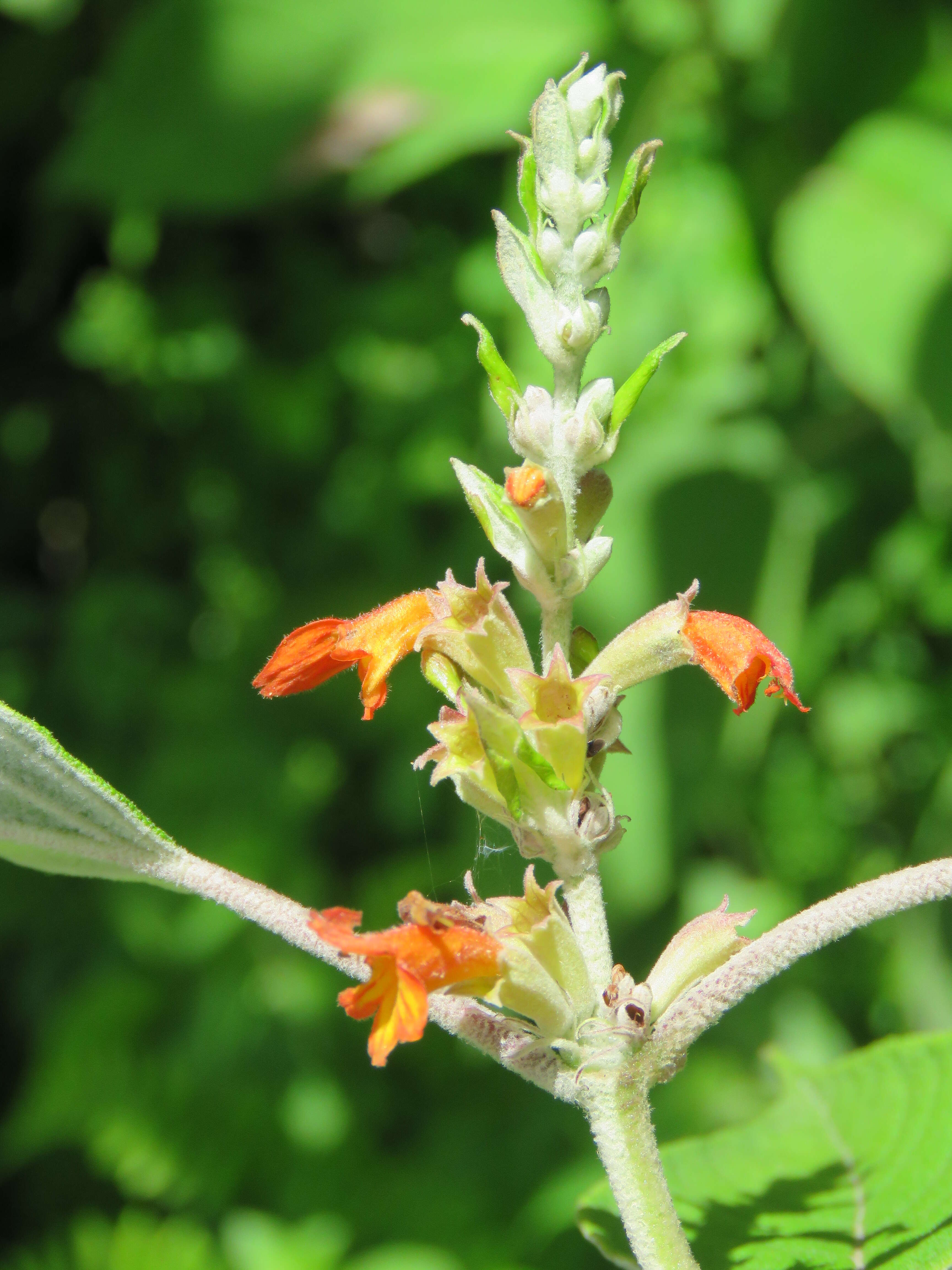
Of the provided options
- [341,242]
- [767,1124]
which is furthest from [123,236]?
[767,1124]

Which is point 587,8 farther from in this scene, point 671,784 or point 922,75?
point 671,784

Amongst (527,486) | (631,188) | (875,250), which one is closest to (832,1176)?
(527,486)

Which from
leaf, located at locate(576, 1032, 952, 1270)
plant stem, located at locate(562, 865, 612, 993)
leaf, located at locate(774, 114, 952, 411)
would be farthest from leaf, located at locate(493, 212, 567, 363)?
leaf, located at locate(774, 114, 952, 411)

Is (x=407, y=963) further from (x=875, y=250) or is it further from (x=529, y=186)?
(x=875, y=250)

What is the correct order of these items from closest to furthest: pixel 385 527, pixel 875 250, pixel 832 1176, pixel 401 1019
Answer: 1. pixel 401 1019
2. pixel 832 1176
3. pixel 875 250
4. pixel 385 527

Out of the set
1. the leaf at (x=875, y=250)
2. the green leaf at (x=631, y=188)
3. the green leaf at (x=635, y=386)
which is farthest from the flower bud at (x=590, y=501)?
the leaf at (x=875, y=250)

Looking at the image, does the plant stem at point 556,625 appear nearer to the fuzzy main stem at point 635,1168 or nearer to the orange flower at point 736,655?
the orange flower at point 736,655

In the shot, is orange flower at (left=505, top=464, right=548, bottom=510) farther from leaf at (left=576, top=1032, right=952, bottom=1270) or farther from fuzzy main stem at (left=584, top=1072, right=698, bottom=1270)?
leaf at (left=576, top=1032, right=952, bottom=1270)
